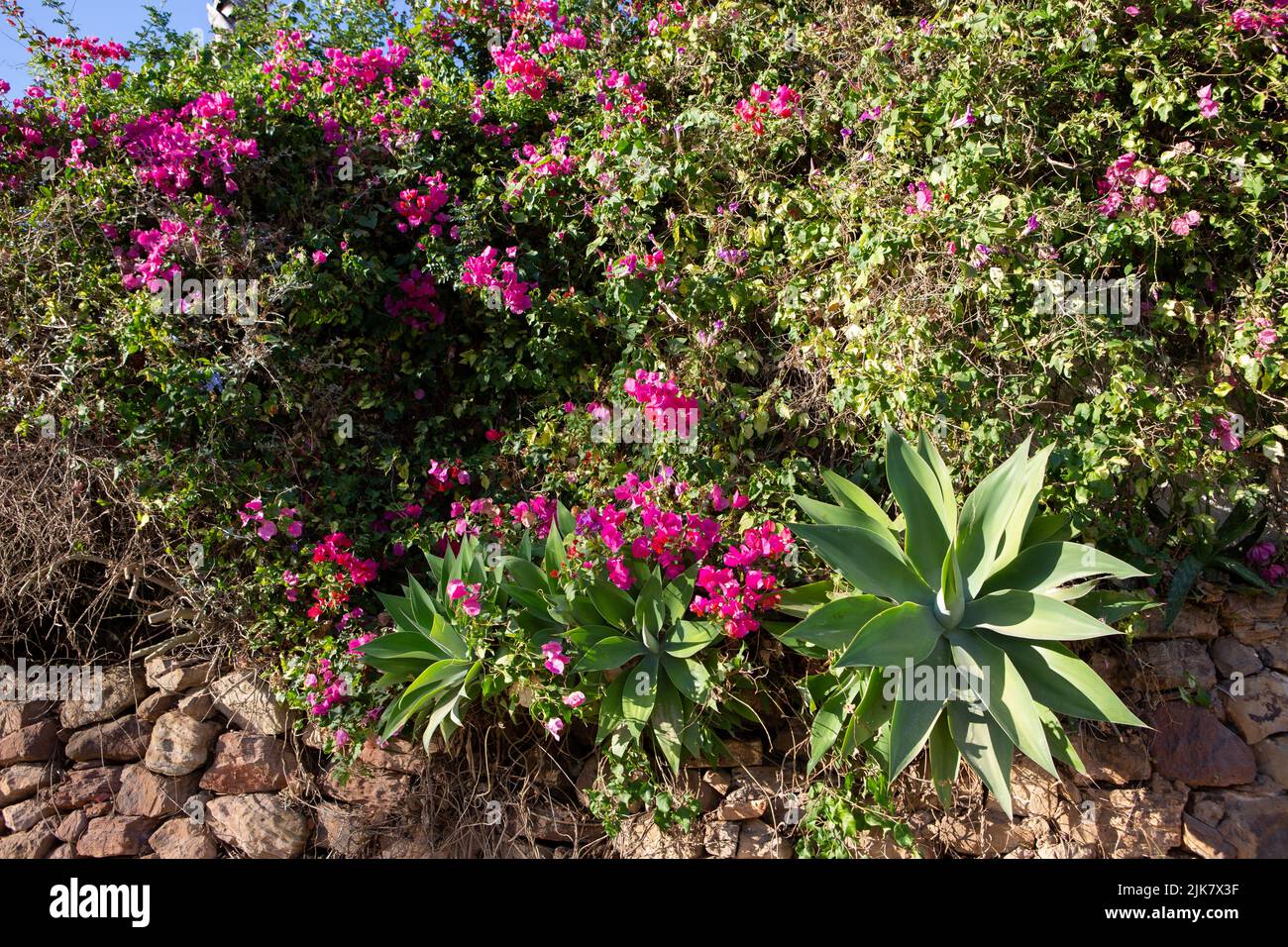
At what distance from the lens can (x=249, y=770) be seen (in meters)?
3.26

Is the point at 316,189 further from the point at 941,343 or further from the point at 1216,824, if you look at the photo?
the point at 1216,824

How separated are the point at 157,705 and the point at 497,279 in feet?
7.58

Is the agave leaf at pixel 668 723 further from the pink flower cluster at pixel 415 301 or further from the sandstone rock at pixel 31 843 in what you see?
the sandstone rock at pixel 31 843

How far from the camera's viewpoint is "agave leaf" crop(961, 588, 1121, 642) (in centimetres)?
229

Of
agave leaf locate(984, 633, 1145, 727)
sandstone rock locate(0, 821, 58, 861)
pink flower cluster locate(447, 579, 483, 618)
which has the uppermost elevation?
pink flower cluster locate(447, 579, 483, 618)

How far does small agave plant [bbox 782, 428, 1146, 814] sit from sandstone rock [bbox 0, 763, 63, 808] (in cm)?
308

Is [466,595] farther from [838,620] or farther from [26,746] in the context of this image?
[26,746]

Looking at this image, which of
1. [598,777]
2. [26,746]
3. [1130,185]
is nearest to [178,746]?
[26,746]

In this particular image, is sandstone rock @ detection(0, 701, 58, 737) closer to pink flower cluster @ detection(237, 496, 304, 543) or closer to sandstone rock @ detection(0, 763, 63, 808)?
sandstone rock @ detection(0, 763, 63, 808)

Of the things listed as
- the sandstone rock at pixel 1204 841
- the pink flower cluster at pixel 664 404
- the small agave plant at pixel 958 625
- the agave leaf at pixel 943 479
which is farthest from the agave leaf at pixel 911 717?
the pink flower cluster at pixel 664 404

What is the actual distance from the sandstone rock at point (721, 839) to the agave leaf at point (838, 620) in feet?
2.93

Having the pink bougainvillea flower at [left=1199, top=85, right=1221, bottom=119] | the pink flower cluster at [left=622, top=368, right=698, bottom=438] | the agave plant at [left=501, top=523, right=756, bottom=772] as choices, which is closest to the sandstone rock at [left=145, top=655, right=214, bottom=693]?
the agave plant at [left=501, top=523, right=756, bottom=772]
